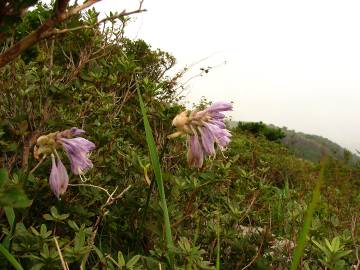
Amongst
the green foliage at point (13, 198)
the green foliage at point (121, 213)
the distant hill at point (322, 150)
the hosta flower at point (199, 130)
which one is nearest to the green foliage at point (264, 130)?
the distant hill at point (322, 150)

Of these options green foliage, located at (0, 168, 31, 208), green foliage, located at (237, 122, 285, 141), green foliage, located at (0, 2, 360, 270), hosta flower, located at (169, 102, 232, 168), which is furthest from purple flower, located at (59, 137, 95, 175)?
green foliage, located at (237, 122, 285, 141)

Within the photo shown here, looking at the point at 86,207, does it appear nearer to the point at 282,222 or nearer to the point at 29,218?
the point at 29,218

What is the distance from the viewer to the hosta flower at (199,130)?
171 cm

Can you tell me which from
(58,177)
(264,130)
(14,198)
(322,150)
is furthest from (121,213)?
(264,130)

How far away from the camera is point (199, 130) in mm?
1731

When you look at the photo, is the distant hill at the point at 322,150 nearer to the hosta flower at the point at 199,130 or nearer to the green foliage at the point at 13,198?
the hosta flower at the point at 199,130

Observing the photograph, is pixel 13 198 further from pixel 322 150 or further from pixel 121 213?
pixel 121 213

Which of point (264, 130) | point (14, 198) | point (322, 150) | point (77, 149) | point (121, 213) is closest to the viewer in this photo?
point (322, 150)

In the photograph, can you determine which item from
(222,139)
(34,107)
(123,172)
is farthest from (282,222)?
(34,107)

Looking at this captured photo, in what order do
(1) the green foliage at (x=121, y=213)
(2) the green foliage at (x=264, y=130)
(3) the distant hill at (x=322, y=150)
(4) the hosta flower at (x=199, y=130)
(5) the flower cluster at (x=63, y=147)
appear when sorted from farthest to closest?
(2) the green foliage at (x=264, y=130), (1) the green foliage at (x=121, y=213), (4) the hosta flower at (x=199, y=130), (5) the flower cluster at (x=63, y=147), (3) the distant hill at (x=322, y=150)

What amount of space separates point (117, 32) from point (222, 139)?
2.34 m

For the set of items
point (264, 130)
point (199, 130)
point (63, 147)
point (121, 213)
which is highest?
point (264, 130)

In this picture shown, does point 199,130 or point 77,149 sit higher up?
point 199,130

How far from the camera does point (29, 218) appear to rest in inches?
101
